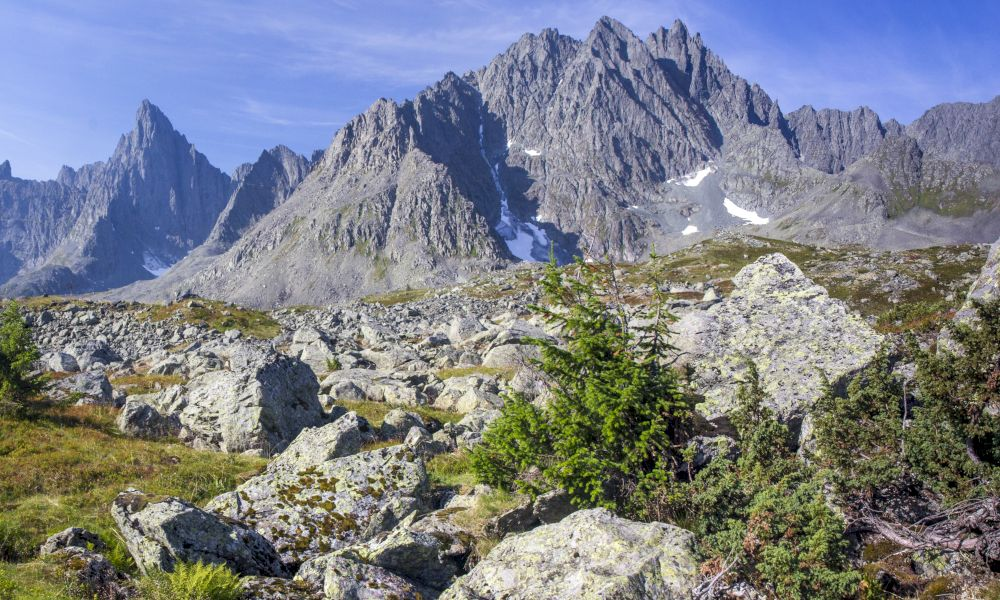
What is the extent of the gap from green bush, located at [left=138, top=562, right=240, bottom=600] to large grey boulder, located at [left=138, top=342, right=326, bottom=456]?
10.6 metres

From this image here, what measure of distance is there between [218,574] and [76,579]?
7.52 ft

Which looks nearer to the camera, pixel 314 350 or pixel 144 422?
pixel 144 422

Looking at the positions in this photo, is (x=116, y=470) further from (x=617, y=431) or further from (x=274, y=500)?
(x=617, y=431)

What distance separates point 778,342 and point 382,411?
55.0ft

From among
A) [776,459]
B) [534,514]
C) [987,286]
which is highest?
[987,286]

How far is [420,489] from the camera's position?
10688mm

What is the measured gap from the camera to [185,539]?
7.37 meters

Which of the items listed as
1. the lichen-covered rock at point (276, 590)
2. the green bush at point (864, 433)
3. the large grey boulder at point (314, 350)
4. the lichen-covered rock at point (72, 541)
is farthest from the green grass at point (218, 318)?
the green bush at point (864, 433)

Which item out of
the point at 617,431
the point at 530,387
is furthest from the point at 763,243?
the point at 617,431

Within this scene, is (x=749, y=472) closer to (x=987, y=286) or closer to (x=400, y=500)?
(x=400, y=500)

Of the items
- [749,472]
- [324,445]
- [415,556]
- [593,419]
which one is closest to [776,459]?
[749,472]

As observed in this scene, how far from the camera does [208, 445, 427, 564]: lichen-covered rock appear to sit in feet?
30.1

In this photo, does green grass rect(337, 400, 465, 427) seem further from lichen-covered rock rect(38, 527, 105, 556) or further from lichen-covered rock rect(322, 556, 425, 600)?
lichen-covered rock rect(322, 556, 425, 600)

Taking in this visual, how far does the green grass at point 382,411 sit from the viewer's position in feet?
71.0
